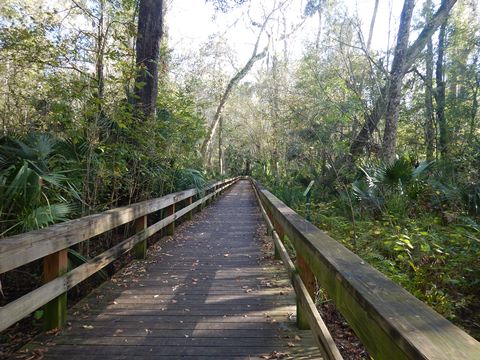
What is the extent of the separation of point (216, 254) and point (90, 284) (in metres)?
1.98

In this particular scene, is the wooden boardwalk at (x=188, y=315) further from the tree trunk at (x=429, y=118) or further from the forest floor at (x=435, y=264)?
the tree trunk at (x=429, y=118)

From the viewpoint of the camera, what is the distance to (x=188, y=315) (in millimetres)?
3422

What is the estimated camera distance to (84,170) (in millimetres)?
4855

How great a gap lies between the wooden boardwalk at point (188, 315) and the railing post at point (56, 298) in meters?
0.11

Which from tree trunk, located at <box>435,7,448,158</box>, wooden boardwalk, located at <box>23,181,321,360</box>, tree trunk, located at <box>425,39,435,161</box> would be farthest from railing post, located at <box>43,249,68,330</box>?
tree trunk, located at <box>425,39,435,161</box>

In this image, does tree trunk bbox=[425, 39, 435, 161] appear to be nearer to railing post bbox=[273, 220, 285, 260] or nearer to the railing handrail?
railing post bbox=[273, 220, 285, 260]

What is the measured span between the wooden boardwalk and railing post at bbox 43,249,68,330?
0.37 feet

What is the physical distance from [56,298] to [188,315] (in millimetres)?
1178

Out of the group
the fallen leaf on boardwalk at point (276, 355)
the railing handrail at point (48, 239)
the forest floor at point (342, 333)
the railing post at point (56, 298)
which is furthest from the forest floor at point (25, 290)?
the forest floor at point (342, 333)

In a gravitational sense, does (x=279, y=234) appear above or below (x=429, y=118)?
below

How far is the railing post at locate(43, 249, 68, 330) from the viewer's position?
2779 millimetres

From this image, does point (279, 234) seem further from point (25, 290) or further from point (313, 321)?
point (25, 290)

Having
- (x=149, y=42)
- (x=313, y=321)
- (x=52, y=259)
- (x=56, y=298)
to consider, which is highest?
(x=149, y=42)

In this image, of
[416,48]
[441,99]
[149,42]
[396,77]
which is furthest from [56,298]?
[441,99]
